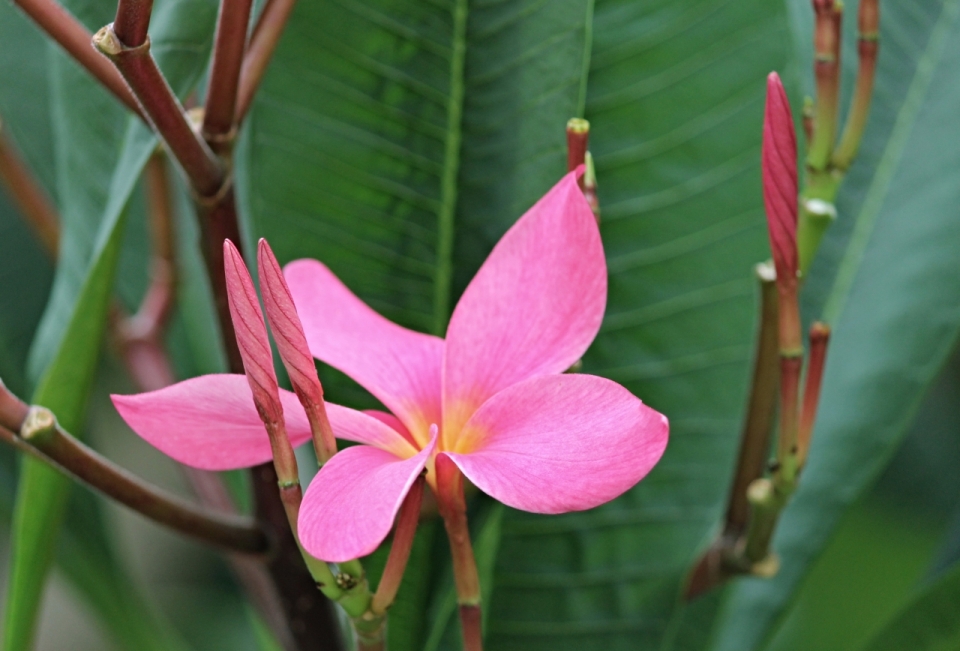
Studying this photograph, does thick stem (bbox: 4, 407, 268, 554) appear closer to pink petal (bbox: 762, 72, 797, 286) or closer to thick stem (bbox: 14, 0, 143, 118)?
thick stem (bbox: 14, 0, 143, 118)

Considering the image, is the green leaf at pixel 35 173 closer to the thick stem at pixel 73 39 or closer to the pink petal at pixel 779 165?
the thick stem at pixel 73 39

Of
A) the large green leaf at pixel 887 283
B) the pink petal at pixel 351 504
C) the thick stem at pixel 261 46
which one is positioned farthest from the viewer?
the large green leaf at pixel 887 283

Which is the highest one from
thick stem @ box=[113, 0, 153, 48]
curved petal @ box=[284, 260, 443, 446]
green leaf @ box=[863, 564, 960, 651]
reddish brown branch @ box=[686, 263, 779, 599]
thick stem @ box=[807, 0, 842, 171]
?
thick stem @ box=[113, 0, 153, 48]

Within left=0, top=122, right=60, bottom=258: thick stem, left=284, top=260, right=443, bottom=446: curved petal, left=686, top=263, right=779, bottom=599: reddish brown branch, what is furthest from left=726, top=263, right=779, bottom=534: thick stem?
left=0, top=122, right=60, bottom=258: thick stem

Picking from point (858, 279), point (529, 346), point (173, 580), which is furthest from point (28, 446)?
point (173, 580)

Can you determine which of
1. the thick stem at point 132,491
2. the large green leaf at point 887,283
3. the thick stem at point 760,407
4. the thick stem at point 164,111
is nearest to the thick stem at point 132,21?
the thick stem at point 164,111
